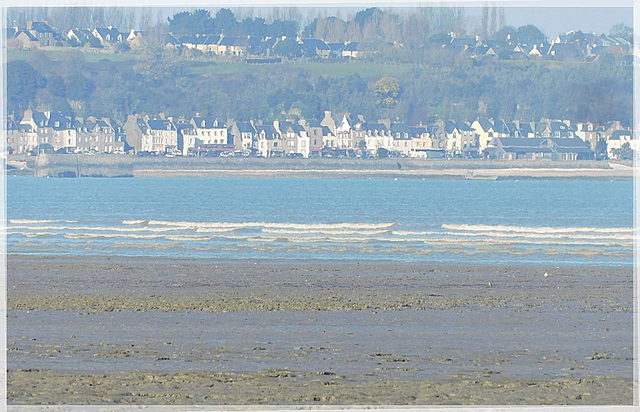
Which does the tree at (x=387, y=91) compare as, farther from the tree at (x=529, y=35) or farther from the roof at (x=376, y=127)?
the tree at (x=529, y=35)

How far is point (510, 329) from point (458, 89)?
110 metres

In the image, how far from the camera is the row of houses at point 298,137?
106m

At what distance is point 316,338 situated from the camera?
11102 mm

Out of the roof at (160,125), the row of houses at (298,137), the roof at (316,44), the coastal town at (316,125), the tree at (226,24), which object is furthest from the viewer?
the roof at (160,125)

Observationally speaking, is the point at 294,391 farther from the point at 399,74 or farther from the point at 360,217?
the point at 399,74

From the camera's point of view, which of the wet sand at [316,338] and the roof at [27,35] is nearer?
the wet sand at [316,338]

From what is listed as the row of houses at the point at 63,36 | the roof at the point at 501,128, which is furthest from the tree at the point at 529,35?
the row of houses at the point at 63,36

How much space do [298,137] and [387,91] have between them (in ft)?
41.7

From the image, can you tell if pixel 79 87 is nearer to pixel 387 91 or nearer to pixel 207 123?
pixel 207 123

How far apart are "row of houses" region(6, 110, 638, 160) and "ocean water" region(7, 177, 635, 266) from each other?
41474mm

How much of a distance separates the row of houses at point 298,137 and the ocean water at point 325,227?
1633 inches

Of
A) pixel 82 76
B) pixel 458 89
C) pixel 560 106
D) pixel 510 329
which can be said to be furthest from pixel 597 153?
pixel 510 329

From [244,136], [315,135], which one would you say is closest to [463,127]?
[315,135]

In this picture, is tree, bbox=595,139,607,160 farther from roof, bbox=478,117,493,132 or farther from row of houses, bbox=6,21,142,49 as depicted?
row of houses, bbox=6,21,142,49
